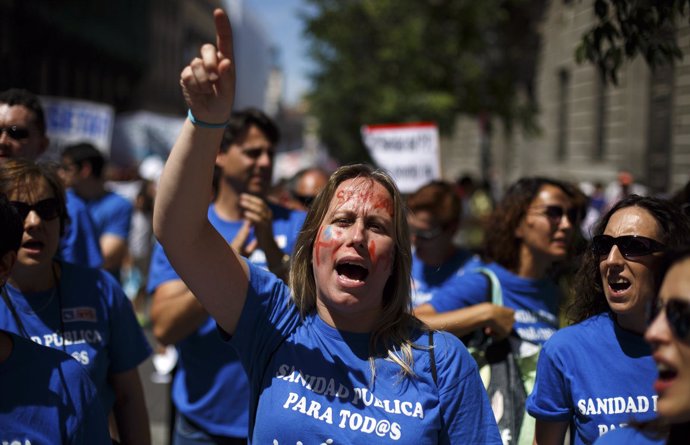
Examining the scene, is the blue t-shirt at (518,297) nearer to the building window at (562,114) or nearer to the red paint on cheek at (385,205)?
the red paint on cheek at (385,205)

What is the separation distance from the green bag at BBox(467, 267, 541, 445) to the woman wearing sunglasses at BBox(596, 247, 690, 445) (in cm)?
147

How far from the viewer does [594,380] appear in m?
2.50

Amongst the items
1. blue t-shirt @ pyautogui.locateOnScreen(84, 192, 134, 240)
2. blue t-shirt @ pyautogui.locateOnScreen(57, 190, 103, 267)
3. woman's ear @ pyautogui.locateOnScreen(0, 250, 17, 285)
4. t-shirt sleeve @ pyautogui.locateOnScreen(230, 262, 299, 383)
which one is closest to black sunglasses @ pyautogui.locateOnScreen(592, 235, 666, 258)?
t-shirt sleeve @ pyautogui.locateOnScreen(230, 262, 299, 383)

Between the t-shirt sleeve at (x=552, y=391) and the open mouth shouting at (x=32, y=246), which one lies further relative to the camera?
the open mouth shouting at (x=32, y=246)

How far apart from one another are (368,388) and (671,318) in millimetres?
870

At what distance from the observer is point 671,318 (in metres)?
1.62

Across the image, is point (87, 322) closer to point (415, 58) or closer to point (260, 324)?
point (260, 324)

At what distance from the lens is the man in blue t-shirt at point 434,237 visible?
182 inches

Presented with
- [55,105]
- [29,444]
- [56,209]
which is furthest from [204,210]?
[55,105]

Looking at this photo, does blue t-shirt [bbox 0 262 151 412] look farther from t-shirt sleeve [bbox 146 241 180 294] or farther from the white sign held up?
the white sign held up

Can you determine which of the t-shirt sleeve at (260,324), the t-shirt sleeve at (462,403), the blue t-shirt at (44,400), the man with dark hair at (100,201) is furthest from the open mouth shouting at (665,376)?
the man with dark hair at (100,201)

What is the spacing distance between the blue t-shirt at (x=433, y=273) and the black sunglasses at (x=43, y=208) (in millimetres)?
2081

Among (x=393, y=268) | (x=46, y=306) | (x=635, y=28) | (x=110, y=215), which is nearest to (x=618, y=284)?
(x=393, y=268)

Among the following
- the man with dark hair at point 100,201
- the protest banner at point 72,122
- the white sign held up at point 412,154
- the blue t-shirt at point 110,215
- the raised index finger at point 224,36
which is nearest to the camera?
the raised index finger at point 224,36
